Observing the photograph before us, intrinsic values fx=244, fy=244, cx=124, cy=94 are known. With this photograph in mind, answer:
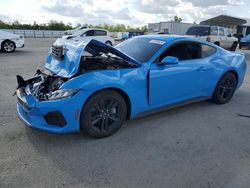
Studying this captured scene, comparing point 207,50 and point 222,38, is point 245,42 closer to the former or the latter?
point 222,38

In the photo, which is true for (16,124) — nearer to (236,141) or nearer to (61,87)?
(61,87)

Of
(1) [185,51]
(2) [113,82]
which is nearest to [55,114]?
(2) [113,82]

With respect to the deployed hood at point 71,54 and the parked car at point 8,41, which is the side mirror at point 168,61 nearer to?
the deployed hood at point 71,54

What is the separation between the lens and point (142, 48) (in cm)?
422

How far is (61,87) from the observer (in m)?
3.13

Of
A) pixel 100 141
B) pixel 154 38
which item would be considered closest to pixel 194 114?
pixel 154 38

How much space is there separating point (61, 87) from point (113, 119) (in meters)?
0.88

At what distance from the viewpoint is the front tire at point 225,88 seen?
4933 mm

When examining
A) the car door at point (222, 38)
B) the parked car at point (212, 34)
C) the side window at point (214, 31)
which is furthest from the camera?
the car door at point (222, 38)

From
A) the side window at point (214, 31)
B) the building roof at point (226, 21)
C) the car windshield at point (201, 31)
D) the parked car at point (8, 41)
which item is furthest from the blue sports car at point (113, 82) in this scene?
the building roof at point (226, 21)

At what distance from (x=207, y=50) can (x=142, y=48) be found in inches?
53.8

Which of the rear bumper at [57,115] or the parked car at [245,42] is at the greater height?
the parked car at [245,42]

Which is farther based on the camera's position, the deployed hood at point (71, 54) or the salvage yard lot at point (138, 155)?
the deployed hood at point (71, 54)

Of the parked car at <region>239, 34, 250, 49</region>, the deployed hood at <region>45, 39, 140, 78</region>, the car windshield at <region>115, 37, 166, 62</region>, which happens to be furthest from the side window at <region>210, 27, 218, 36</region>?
the deployed hood at <region>45, 39, 140, 78</region>
